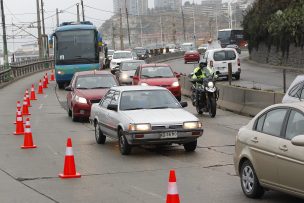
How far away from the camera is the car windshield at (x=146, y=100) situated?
14.9 meters

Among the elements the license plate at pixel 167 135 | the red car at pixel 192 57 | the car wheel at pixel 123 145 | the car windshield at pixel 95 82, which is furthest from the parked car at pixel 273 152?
the red car at pixel 192 57

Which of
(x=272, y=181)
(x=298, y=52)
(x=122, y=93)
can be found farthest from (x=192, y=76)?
(x=298, y=52)

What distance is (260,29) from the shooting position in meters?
60.1

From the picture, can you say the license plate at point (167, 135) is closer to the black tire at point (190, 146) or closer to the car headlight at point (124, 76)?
the black tire at point (190, 146)

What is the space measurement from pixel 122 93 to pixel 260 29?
46434mm

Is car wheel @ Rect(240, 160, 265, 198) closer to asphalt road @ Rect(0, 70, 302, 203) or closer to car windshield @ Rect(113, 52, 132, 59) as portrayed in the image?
asphalt road @ Rect(0, 70, 302, 203)

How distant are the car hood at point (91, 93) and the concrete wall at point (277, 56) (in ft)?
95.5

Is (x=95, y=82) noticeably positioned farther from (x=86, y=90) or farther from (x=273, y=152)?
(x=273, y=152)

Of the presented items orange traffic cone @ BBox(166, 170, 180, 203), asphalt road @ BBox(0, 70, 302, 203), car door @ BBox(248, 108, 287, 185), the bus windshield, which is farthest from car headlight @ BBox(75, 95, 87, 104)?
the bus windshield

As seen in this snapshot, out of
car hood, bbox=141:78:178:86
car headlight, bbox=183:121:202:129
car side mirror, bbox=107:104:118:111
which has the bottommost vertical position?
car headlight, bbox=183:121:202:129

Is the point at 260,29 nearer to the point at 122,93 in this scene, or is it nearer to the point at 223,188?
the point at 122,93

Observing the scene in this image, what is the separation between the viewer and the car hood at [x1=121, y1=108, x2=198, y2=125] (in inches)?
538

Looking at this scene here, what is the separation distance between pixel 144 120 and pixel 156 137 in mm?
429

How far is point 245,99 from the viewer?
2303 centimetres
